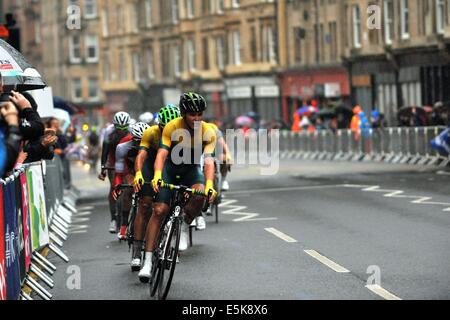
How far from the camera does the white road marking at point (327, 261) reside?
46.9ft

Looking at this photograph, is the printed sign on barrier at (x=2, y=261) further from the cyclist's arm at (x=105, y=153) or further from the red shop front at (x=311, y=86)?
the red shop front at (x=311, y=86)

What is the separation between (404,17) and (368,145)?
1367cm

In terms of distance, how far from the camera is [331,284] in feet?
43.1

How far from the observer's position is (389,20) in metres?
58.3

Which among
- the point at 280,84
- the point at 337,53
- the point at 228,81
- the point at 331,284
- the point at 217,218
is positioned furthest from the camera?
the point at 228,81

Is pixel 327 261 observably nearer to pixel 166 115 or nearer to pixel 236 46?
pixel 166 115

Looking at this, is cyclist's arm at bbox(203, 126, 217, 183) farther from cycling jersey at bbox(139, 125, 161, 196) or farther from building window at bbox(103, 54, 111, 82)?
building window at bbox(103, 54, 111, 82)

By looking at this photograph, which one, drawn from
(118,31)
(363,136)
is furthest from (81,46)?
(363,136)

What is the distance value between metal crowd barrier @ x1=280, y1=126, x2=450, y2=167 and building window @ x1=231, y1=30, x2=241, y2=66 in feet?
78.2

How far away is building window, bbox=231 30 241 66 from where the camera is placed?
80125 millimetres

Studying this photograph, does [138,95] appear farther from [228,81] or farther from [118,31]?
[228,81]

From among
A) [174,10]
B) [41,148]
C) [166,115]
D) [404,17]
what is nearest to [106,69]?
[174,10]
